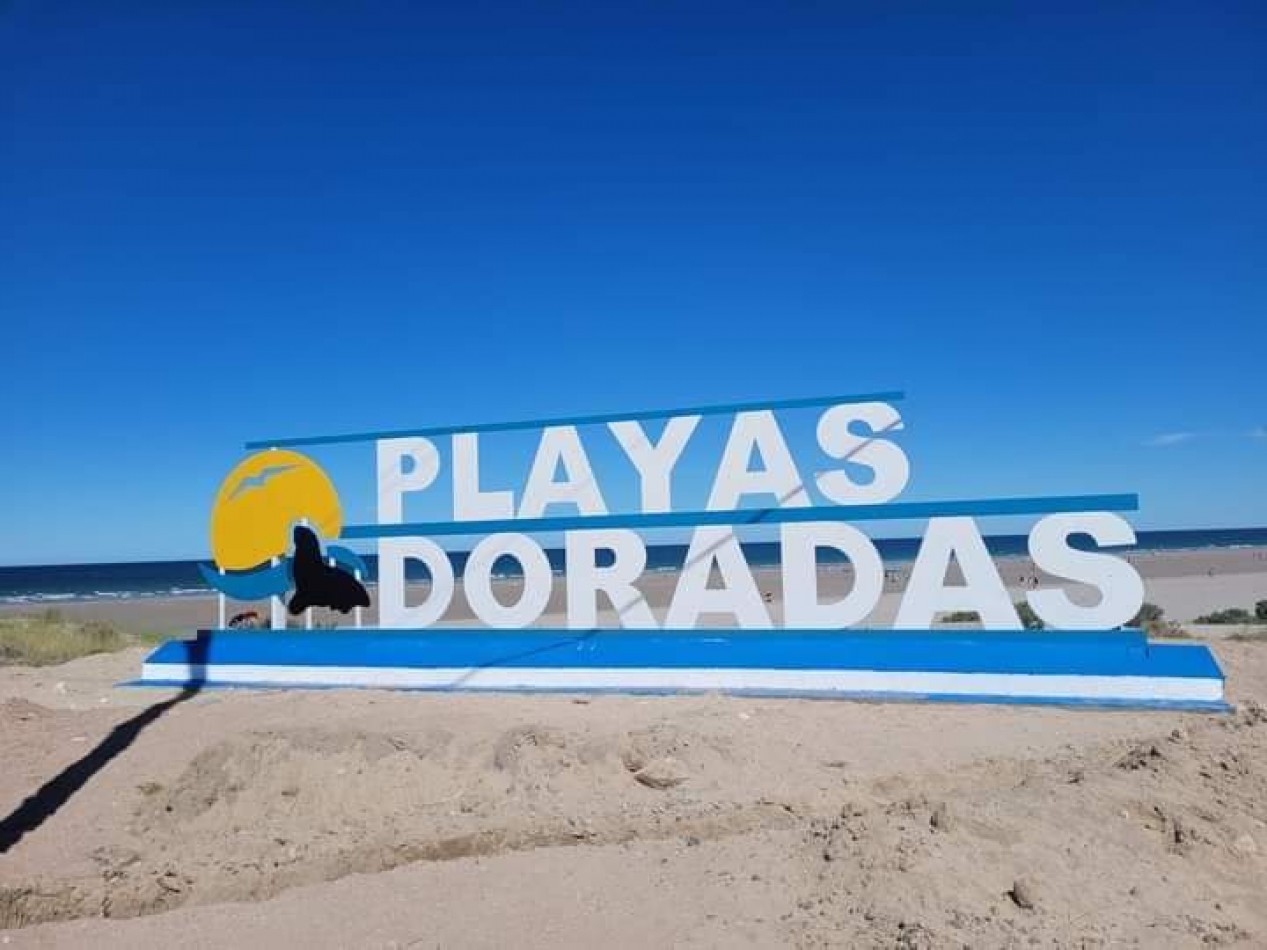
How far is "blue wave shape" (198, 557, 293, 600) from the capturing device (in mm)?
10312

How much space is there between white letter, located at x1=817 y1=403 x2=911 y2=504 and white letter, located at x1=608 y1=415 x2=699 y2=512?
130 cm

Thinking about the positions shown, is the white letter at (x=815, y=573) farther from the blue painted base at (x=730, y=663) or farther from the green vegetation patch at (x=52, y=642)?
the green vegetation patch at (x=52, y=642)

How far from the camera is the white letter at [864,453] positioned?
8422 millimetres

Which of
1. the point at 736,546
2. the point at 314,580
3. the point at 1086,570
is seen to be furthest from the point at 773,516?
the point at 314,580

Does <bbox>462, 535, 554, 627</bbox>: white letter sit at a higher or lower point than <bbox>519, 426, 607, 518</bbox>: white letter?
lower

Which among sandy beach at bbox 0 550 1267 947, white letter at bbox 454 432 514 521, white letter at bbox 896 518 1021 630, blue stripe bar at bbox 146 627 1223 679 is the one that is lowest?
sandy beach at bbox 0 550 1267 947

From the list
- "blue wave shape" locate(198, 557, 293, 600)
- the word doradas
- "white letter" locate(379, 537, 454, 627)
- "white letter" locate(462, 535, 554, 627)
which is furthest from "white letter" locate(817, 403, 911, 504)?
"blue wave shape" locate(198, 557, 293, 600)

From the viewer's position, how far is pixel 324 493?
1043cm

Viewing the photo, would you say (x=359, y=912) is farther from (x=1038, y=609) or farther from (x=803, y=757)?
(x=1038, y=609)

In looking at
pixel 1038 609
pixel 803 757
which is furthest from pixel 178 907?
pixel 1038 609

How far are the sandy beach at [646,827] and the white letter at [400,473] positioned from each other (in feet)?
8.91

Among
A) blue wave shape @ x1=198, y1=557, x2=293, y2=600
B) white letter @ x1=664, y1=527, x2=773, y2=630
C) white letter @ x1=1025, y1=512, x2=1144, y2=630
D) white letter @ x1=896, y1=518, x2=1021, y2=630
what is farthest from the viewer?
blue wave shape @ x1=198, y1=557, x2=293, y2=600

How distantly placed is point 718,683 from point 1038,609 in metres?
2.73

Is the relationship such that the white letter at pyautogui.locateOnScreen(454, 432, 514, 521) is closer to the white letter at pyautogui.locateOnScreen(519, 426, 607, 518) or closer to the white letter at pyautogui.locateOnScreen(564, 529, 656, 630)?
the white letter at pyautogui.locateOnScreen(519, 426, 607, 518)
